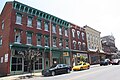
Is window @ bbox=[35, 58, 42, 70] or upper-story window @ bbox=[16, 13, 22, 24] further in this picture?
window @ bbox=[35, 58, 42, 70]

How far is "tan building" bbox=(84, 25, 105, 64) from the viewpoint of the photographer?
144ft

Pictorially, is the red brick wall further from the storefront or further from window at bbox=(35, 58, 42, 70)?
the storefront

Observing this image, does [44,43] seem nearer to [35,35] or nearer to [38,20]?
[35,35]

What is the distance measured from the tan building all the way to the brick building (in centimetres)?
1009

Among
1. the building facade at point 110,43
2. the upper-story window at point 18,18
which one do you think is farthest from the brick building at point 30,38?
the building facade at point 110,43

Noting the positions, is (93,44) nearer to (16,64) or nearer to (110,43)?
(110,43)

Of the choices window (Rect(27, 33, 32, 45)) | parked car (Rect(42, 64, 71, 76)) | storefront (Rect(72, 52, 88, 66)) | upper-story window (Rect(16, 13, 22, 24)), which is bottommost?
parked car (Rect(42, 64, 71, 76))

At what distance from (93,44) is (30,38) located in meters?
26.8

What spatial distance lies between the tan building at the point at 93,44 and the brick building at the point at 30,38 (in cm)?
1009

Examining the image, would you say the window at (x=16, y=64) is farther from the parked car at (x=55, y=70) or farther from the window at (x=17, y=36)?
the parked car at (x=55, y=70)

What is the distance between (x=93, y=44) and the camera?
46.8 meters

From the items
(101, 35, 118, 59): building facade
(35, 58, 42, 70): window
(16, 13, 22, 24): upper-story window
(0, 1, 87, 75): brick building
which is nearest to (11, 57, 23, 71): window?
(0, 1, 87, 75): brick building

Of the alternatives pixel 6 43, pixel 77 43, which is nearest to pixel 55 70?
pixel 6 43

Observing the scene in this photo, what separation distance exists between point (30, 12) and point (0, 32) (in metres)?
6.81
